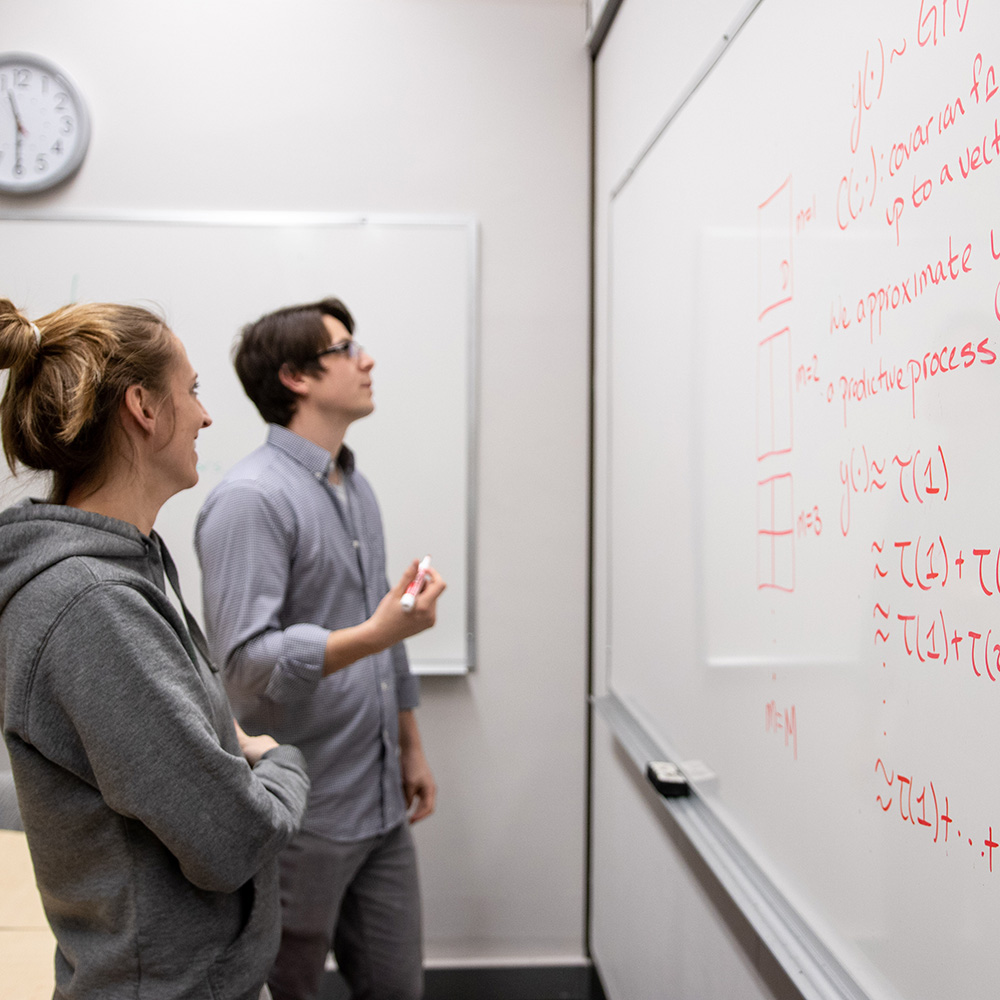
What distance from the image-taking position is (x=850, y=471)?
859 millimetres

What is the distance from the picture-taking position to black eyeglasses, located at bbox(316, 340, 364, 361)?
1.65m

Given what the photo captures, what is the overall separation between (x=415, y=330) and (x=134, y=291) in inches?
28.7

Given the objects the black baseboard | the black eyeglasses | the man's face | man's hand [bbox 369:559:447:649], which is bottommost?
the black baseboard

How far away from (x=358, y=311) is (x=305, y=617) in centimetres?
100

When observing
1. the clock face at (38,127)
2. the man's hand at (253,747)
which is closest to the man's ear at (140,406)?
the man's hand at (253,747)

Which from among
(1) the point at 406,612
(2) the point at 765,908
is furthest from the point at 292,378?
(2) the point at 765,908

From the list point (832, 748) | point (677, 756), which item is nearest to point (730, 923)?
point (677, 756)

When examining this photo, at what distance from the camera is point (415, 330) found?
7.39 ft

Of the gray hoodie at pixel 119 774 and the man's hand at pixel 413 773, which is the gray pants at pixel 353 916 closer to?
the man's hand at pixel 413 773

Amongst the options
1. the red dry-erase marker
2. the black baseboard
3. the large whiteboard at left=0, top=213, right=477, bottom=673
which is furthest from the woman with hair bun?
the black baseboard

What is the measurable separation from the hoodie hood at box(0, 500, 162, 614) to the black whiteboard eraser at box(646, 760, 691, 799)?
892 millimetres

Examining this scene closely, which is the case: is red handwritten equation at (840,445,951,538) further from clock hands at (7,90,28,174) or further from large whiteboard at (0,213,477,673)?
clock hands at (7,90,28,174)

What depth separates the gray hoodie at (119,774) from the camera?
774 mm

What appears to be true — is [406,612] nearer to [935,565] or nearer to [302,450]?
[302,450]
